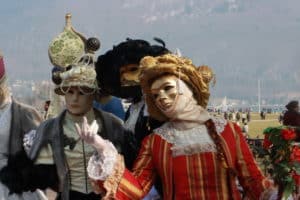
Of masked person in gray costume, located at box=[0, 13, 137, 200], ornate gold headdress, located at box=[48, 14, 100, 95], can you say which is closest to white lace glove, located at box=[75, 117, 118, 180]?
masked person in gray costume, located at box=[0, 13, 137, 200]

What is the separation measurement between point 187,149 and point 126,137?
601 mm

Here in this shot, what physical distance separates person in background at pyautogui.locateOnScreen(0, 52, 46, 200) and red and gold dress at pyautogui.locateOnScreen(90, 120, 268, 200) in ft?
3.42

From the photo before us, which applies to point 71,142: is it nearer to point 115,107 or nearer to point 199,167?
point 199,167

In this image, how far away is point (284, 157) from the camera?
3697 millimetres

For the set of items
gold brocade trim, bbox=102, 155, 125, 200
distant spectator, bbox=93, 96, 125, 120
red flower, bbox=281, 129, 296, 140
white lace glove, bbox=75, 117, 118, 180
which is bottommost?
gold brocade trim, bbox=102, 155, 125, 200

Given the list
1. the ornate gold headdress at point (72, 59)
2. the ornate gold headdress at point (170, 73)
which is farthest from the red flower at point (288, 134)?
the ornate gold headdress at point (72, 59)

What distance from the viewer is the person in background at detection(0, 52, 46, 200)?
4.55 meters

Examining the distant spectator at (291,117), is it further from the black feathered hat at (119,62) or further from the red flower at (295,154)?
the red flower at (295,154)

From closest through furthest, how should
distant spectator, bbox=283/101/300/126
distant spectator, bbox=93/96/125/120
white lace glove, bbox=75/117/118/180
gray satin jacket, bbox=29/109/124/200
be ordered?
white lace glove, bbox=75/117/118/180
gray satin jacket, bbox=29/109/124/200
distant spectator, bbox=93/96/125/120
distant spectator, bbox=283/101/300/126

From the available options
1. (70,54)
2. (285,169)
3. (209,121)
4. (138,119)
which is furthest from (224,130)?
(70,54)

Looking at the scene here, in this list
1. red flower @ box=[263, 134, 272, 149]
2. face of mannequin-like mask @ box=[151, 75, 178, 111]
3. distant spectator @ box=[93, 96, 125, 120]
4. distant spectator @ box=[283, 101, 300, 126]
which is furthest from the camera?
A: distant spectator @ box=[283, 101, 300, 126]

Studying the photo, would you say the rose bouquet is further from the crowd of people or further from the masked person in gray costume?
the masked person in gray costume

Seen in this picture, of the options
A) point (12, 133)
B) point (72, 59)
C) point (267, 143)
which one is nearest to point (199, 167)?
point (267, 143)

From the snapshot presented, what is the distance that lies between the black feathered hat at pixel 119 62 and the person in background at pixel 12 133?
0.61 m
